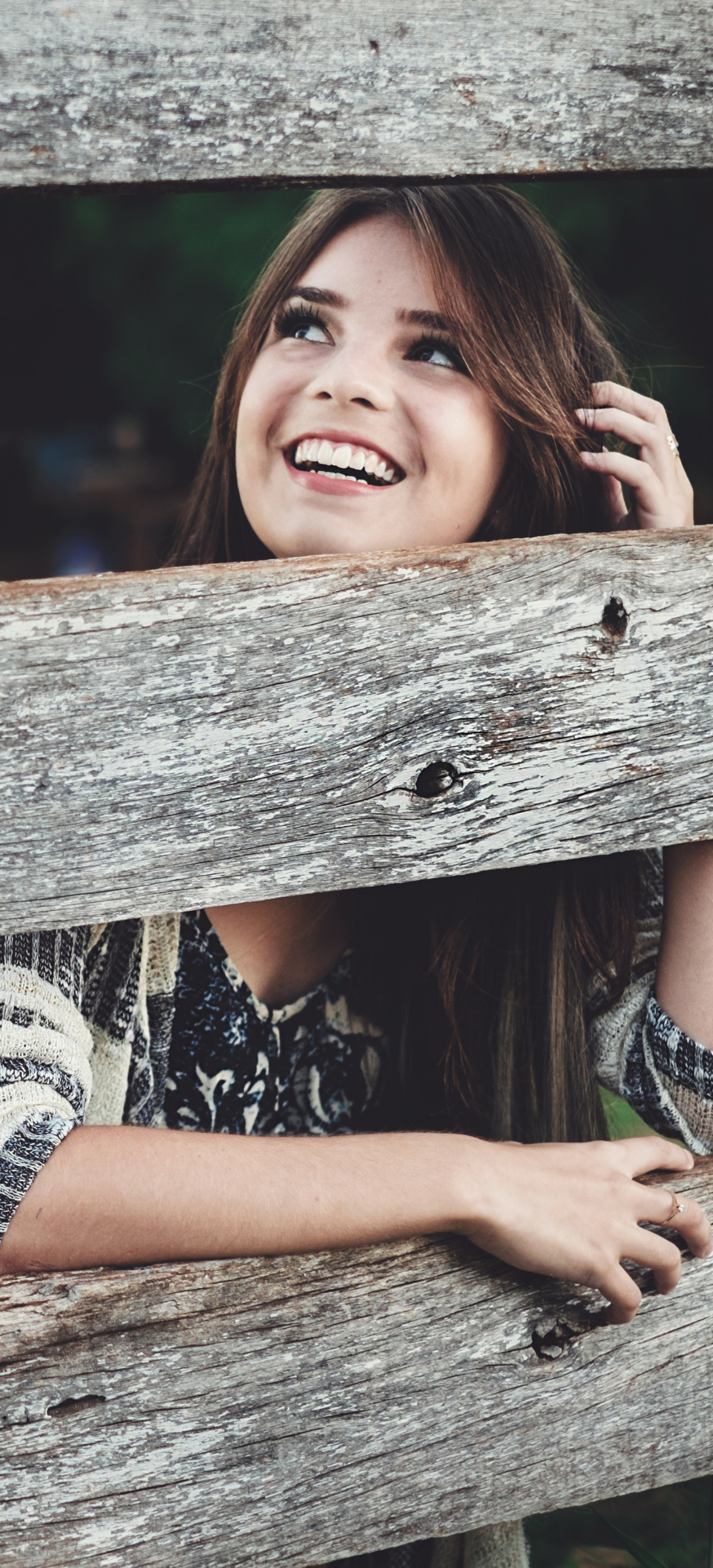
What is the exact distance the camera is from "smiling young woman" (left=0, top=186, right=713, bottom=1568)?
1.01m

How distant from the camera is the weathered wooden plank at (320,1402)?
93cm

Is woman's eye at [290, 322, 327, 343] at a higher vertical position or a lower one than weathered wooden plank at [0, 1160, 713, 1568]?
higher

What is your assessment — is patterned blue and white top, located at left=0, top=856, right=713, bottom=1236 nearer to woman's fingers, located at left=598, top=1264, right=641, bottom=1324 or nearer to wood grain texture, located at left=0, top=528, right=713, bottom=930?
wood grain texture, located at left=0, top=528, right=713, bottom=930

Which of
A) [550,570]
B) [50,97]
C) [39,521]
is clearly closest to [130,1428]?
[550,570]

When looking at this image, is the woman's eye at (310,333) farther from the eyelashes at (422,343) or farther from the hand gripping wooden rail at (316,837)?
the hand gripping wooden rail at (316,837)

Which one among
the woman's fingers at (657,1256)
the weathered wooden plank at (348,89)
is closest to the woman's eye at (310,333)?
the weathered wooden plank at (348,89)

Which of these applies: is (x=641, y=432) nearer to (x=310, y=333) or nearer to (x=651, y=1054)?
(x=310, y=333)

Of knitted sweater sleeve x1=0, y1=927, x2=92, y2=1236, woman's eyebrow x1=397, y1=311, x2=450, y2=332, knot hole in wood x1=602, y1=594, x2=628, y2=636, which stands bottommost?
knitted sweater sleeve x1=0, y1=927, x2=92, y2=1236

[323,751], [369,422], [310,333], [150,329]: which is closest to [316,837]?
[323,751]

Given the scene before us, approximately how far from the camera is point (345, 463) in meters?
1.35

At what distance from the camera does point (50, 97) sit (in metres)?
0.79

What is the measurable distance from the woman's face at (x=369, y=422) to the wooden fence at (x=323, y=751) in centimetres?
45

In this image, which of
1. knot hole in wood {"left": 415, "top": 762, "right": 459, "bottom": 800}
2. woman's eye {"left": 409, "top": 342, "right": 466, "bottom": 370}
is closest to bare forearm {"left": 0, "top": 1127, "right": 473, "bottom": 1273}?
knot hole in wood {"left": 415, "top": 762, "right": 459, "bottom": 800}

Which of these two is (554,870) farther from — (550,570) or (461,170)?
(461,170)
